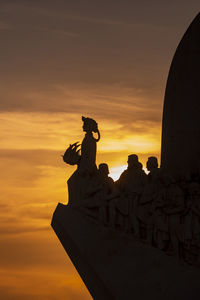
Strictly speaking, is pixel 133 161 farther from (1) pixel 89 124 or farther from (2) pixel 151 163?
(1) pixel 89 124

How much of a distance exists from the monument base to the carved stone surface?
2203 mm

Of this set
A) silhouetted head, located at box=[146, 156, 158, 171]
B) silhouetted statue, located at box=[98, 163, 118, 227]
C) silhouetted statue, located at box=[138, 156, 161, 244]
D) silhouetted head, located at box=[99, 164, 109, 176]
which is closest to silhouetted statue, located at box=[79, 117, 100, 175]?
silhouetted head, located at box=[99, 164, 109, 176]

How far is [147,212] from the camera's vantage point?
1909cm

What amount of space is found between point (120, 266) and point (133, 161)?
2.61 metres

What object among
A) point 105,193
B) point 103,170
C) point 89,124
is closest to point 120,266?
point 105,193

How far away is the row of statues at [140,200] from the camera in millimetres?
18203

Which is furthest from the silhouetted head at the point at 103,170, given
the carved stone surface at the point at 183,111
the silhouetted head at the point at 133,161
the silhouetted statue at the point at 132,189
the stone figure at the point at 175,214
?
the stone figure at the point at 175,214

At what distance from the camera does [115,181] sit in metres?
20.7

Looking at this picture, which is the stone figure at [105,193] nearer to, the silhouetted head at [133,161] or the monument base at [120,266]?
the monument base at [120,266]

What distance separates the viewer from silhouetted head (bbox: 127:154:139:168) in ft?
66.4

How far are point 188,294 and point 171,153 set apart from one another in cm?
473

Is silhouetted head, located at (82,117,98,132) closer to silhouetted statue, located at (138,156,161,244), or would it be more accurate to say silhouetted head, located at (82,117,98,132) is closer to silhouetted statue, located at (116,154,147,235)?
silhouetted statue, located at (116,154,147,235)

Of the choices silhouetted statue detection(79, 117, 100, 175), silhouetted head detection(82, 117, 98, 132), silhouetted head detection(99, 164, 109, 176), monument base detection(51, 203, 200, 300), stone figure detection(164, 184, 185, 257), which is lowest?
monument base detection(51, 203, 200, 300)

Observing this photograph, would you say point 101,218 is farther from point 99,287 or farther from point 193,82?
point 193,82
